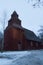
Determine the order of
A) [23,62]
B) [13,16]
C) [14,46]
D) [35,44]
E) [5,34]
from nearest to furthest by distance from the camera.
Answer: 1. [23,62]
2. [14,46]
3. [5,34]
4. [35,44]
5. [13,16]

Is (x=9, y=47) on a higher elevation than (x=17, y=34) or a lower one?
lower

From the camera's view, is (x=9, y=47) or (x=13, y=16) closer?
(x=9, y=47)

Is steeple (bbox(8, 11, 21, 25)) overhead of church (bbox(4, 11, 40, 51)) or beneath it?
overhead

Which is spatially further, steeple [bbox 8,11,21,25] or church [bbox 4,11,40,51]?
steeple [bbox 8,11,21,25]

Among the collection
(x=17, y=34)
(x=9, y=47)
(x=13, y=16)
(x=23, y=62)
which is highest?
(x=13, y=16)

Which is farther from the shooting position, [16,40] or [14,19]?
[14,19]

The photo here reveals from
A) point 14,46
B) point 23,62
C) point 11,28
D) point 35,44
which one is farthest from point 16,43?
point 23,62

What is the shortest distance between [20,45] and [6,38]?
195 inches

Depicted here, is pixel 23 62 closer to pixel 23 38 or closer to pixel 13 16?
pixel 23 38

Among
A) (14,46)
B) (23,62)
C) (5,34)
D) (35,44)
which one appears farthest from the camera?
(35,44)

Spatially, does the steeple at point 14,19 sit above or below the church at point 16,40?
above

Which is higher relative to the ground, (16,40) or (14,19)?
(14,19)

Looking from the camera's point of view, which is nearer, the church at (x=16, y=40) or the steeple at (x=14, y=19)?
the church at (x=16, y=40)

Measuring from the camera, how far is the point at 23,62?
42.2ft
